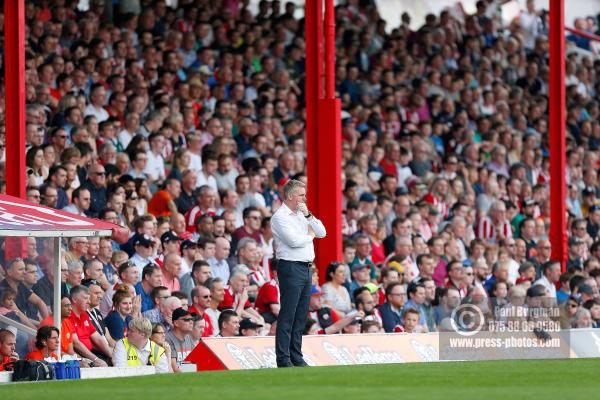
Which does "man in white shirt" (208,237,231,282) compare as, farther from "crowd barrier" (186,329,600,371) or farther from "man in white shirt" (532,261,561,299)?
"man in white shirt" (532,261,561,299)

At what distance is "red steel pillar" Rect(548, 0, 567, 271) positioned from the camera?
20.0 m

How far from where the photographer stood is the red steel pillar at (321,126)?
1744 cm

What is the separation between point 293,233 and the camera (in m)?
12.7

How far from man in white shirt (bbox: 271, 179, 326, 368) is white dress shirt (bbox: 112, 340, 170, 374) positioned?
48.4 inches

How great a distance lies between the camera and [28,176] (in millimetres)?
16109

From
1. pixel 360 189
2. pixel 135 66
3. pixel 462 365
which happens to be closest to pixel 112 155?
pixel 135 66

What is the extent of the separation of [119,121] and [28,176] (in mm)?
2176

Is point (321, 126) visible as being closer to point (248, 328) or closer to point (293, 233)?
point (248, 328)

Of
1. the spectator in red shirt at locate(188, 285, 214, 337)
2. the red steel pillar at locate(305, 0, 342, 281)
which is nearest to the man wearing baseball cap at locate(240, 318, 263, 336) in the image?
the spectator in red shirt at locate(188, 285, 214, 337)

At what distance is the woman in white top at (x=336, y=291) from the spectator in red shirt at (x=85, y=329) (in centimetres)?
335

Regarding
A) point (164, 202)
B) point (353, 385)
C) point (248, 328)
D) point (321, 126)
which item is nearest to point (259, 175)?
point (321, 126)

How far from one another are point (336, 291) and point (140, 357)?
3.50m

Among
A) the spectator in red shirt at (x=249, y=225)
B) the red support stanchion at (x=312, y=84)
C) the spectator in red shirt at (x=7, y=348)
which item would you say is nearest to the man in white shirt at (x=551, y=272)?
the red support stanchion at (x=312, y=84)
